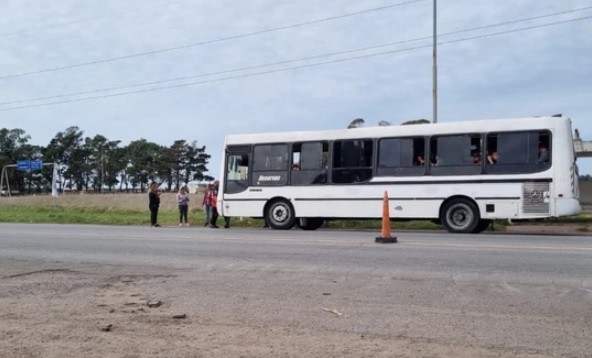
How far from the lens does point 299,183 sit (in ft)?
58.7

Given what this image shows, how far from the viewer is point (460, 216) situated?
1597 cm

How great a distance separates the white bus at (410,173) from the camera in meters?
15.0

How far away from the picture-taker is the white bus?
589 inches

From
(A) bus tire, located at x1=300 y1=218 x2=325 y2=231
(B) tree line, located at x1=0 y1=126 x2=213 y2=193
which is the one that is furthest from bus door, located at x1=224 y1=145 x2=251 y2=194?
(B) tree line, located at x1=0 y1=126 x2=213 y2=193

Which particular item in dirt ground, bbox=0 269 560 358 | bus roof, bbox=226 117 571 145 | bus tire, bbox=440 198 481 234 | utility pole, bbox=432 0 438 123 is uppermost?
utility pole, bbox=432 0 438 123

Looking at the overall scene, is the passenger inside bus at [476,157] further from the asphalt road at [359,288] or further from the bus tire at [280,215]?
the bus tire at [280,215]

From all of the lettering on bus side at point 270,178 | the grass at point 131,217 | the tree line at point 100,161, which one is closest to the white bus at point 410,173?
the lettering on bus side at point 270,178

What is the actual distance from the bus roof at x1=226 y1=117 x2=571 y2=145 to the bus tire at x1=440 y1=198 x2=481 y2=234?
192cm

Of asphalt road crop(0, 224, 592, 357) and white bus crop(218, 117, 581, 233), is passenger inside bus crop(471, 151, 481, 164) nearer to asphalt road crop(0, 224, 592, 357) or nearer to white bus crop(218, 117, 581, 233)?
white bus crop(218, 117, 581, 233)

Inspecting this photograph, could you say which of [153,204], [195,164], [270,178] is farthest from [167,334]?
[195,164]

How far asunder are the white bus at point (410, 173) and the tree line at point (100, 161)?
83.7 m

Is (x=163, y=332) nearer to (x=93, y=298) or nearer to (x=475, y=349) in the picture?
(x=93, y=298)

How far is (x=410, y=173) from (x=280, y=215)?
13.8 ft

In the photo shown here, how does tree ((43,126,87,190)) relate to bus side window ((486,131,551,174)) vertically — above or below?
above
